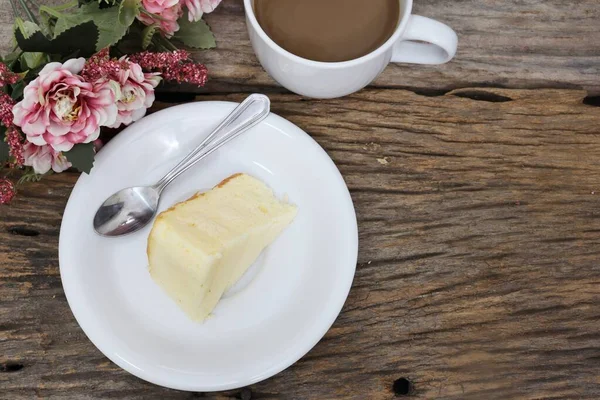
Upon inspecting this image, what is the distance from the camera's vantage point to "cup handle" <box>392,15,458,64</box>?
38.6 inches

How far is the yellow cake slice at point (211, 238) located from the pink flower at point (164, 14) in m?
0.27

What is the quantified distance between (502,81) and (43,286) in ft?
2.97

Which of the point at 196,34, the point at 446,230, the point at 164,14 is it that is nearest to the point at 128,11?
the point at 164,14

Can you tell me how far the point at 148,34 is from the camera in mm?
1021

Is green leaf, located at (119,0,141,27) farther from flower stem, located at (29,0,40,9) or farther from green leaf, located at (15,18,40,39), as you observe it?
flower stem, located at (29,0,40,9)

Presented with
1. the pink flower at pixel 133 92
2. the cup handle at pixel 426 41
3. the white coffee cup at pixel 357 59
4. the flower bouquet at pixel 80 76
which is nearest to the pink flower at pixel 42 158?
the flower bouquet at pixel 80 76

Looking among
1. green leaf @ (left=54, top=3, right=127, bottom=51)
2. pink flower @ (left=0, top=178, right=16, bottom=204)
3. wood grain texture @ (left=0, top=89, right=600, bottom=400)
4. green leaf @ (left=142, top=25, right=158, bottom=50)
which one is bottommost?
wood grain texture @ (left=0, top=89, right=600, bottom=400)

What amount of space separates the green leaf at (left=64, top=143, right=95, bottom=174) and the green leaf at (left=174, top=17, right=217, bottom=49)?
11.1 inches

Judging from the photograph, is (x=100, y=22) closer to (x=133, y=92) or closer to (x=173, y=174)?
(x=133, y=92)

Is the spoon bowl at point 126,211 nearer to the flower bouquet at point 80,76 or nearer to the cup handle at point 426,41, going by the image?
the flower bouquet at point 80,76

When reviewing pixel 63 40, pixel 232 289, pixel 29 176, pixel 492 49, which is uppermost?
pixel 63 40

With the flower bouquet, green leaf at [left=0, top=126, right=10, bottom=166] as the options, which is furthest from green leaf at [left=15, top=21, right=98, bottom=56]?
green leaf at [left=0, top=126, right=10, bottom=166]

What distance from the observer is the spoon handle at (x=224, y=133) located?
1.04 meters

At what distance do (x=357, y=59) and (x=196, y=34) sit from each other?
0.32m
